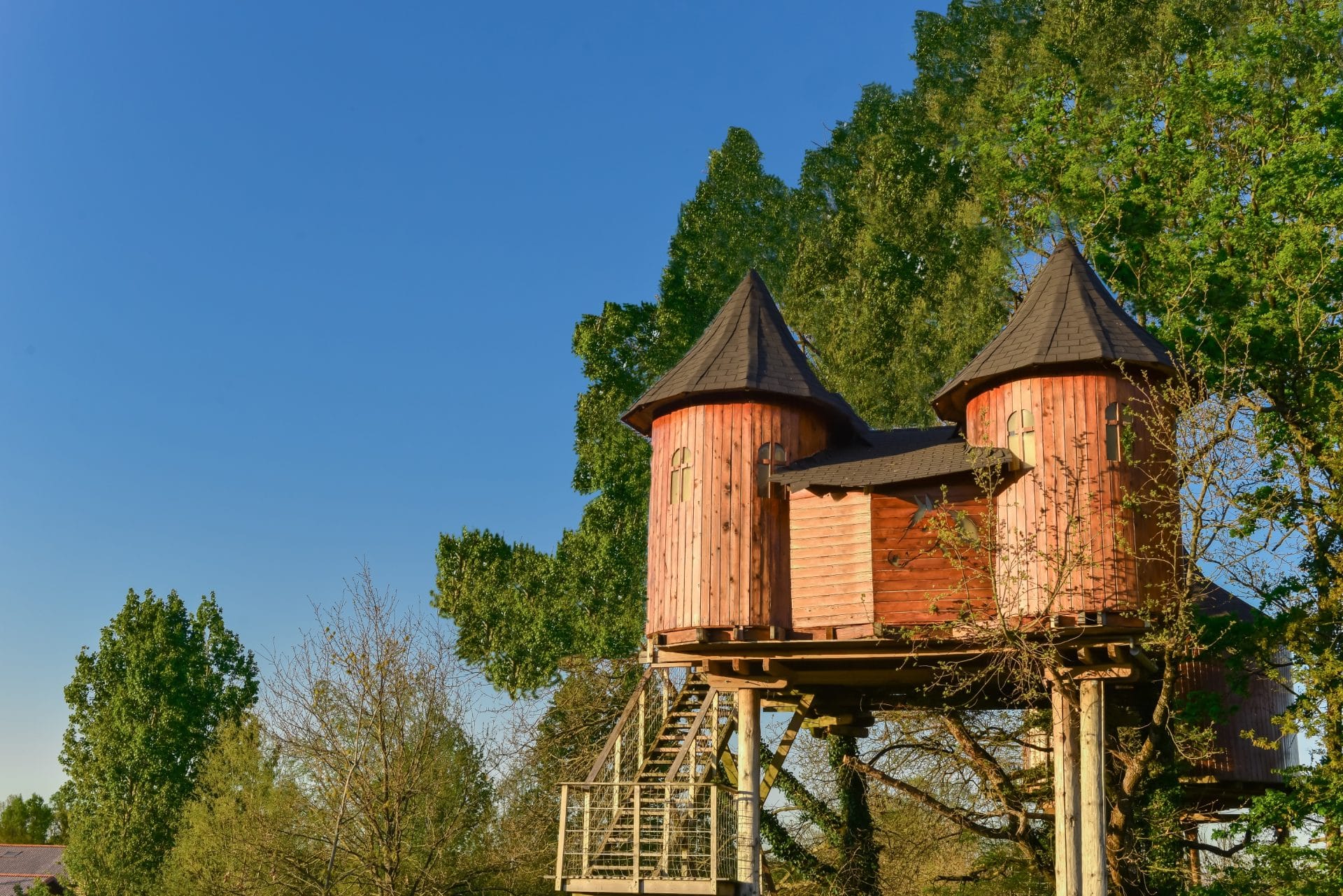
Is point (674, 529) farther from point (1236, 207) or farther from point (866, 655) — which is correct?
point (1236, 207)

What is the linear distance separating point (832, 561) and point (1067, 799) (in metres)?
4.57

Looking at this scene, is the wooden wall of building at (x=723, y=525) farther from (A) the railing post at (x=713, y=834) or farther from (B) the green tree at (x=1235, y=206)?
(B) the green tree at (x=1235, y=206)

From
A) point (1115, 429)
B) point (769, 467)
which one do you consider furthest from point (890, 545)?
point (1115, 429)

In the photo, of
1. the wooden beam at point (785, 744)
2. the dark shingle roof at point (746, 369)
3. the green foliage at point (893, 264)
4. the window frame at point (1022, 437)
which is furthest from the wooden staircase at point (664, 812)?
the green foliage at point (893, 264)

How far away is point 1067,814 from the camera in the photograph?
60.4ft

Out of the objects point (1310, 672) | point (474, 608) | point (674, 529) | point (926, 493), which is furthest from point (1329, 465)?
point (474, 608)

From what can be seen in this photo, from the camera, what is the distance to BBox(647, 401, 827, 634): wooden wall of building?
62.7 ft

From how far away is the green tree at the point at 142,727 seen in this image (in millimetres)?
41062

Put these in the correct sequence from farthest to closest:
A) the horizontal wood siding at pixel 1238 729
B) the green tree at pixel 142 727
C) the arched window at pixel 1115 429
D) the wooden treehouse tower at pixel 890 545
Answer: the green tree at pixel 142 727 → the horizontal wood siding at pixel 1238 729 → the arched window at pixel 1115 429 → the wooden treehouse tower at pixel 890 545

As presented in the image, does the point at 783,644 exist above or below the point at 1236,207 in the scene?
below

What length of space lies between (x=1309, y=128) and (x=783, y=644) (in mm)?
14237

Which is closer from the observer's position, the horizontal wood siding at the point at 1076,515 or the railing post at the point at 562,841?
the horizontal wood siding at the point at 1076,515

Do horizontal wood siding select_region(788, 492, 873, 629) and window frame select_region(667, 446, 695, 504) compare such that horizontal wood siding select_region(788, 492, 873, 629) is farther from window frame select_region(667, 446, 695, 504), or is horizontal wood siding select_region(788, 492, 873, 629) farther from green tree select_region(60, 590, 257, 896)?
green tree select_region(60, 590, 257, 896)

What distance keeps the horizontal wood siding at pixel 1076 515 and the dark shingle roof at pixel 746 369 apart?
3.14m
